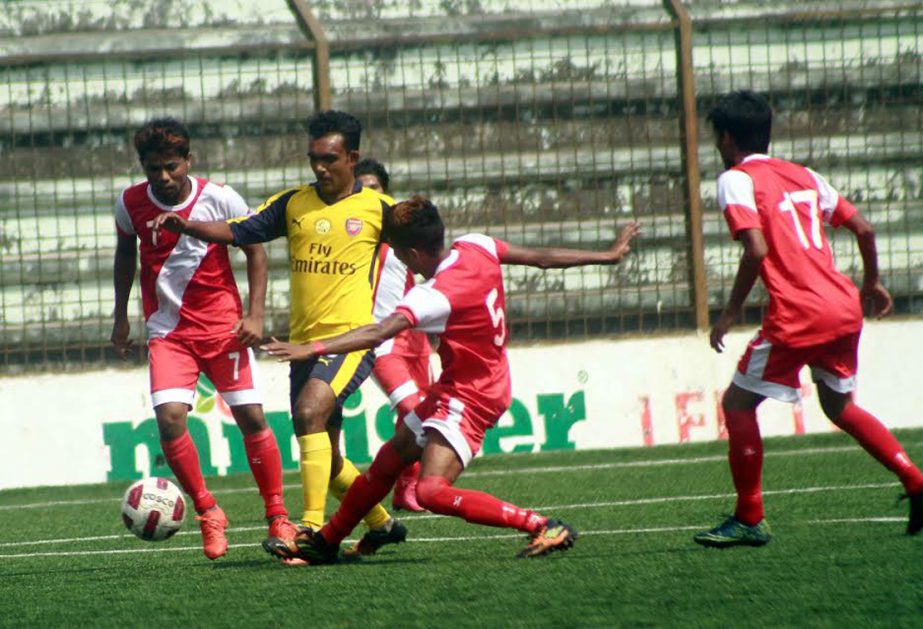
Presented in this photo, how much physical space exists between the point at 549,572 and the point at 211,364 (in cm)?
231

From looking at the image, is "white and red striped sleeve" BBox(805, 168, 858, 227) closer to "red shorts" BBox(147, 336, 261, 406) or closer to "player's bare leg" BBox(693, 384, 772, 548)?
"player's bare leg" BBox(693, 384, 772, 548)

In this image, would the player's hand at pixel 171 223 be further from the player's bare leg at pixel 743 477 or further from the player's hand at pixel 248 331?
the player's bare leg at pixel 743 477

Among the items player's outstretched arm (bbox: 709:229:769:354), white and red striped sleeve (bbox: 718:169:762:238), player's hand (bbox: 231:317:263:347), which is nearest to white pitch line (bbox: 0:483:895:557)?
player's hand (bbox: 231:317:263:347)

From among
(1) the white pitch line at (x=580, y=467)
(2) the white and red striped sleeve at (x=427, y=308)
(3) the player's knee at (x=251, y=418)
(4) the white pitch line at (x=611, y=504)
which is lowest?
(1) the white pitch line at (x=580, y=467)

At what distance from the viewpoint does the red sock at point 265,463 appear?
712cm

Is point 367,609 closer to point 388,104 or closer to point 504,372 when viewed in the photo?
point 504,372

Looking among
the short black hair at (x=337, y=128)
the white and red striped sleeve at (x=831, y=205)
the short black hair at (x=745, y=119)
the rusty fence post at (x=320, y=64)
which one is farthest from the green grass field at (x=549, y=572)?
the rusty fence post at (x=320, y=64)

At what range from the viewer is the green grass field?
4688 millimetres

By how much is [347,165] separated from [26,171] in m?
5.84

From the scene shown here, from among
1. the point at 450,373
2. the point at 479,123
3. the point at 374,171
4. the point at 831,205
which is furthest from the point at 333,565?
the point at 479,123

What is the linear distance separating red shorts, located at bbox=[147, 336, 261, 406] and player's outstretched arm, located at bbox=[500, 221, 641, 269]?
1511mm

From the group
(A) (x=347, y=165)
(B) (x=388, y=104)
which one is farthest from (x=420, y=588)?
(B) (x=388, y=104)

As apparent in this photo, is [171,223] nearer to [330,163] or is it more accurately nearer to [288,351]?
[330,163]

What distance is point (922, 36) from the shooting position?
1280 centimetres
